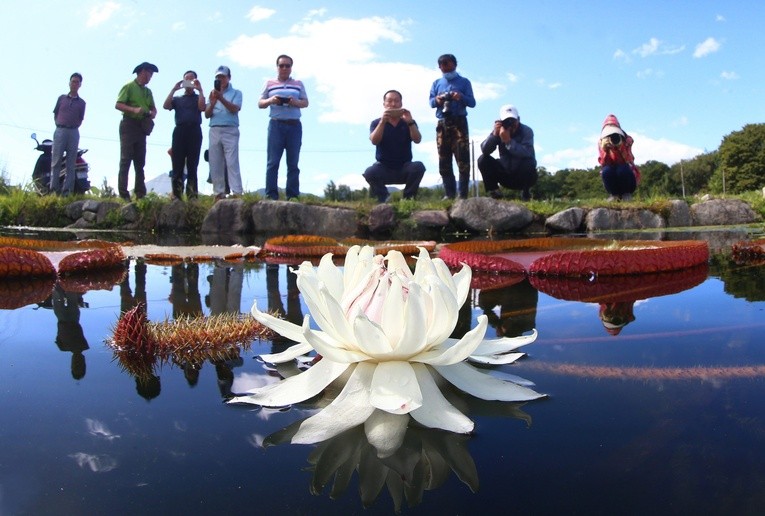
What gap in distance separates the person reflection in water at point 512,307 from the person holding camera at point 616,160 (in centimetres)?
514

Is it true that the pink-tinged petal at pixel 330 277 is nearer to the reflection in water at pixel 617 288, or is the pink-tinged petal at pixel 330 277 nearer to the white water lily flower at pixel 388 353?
the white water lily flower at pixel 388 353

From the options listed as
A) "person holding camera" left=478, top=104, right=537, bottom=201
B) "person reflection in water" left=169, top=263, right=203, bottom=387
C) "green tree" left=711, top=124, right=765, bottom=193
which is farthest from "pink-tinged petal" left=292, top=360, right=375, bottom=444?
"green tree" left=711, top=124, right=765, bottom=193

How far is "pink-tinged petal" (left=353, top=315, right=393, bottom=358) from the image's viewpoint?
622 mm

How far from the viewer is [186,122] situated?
260 inches

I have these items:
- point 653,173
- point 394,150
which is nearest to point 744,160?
point 653,173

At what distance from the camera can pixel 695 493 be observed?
507mm

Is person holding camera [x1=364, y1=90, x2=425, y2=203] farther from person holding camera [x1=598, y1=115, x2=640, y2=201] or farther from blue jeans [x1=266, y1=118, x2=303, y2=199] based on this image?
person holding camera [x1=598, y1=115, x2=640, y2=201]

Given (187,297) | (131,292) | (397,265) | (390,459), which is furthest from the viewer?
(131,292)

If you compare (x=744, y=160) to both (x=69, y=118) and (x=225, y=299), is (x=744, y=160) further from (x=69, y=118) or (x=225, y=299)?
(x=225, y=299)

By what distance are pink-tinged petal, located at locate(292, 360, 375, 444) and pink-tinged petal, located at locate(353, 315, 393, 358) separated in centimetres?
4

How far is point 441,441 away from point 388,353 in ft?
0.40

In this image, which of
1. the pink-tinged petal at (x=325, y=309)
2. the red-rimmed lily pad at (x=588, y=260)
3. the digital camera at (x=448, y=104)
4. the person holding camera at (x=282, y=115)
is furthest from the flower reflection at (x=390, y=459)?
the digital camera at (x=448, y=104)

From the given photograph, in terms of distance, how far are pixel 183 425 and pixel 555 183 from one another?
41.8 m

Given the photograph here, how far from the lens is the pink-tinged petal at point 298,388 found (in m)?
0.70
